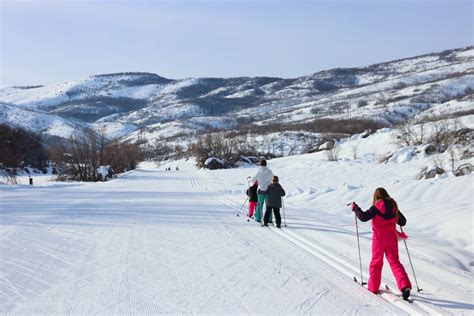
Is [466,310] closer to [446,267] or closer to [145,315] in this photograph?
[446,267]

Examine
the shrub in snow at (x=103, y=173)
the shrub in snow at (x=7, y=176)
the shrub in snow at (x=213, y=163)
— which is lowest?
the shrub in snow at (x=213, y=163)

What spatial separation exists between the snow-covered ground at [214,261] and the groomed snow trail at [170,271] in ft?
0.06

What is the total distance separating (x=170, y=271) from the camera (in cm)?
690

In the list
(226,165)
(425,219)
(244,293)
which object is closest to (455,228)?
(425,219)

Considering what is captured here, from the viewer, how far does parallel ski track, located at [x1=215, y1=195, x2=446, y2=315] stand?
5371 millimetres

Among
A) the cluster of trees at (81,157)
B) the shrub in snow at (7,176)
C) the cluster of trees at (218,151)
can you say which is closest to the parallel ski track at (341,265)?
the shrub in snow at (7,176)

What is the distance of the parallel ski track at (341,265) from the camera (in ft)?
17.6

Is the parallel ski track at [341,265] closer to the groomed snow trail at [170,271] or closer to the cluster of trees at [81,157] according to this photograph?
the groomed snow trail at [170,271]

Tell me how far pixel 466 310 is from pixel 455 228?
18.9 ft

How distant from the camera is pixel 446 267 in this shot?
751 centimetres

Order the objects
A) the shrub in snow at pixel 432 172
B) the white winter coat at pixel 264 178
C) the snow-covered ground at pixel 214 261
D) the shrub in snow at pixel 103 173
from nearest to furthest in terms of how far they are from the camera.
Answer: the snow-covered ground at pixel 214 261 < the white winter coat at pixel 264 178 < the shrub in snow at pixel 432 172 < the shrub in snow at pixel 103 173

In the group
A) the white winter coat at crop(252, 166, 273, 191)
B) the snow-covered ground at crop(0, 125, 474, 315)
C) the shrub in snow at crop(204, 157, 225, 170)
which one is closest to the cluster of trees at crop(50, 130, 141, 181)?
the shrub in snow at crop(204, 157, 225, 170)

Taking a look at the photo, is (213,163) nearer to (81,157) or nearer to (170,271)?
(81,157)

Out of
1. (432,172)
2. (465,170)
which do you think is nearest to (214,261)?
(465,170)
